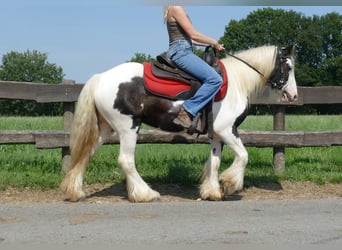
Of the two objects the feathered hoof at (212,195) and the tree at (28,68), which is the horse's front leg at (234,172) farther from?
the tree at (28,68)

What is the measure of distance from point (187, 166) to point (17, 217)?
3.73 meters

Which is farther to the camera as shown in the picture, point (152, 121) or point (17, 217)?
point (152, 121)

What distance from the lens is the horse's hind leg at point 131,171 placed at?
22.0 ft

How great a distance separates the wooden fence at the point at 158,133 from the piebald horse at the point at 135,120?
3.78 ft

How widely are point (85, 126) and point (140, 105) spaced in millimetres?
747

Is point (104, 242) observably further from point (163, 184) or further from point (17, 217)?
point (163, 184)

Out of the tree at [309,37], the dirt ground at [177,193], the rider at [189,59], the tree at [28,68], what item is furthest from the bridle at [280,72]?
the tree at [28,68]

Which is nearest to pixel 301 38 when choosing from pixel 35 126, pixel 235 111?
pixel 35 126

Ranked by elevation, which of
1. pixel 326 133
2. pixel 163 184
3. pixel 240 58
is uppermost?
pixel 240 58

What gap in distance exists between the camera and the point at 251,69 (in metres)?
7.33

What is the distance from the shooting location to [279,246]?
14.3 ft

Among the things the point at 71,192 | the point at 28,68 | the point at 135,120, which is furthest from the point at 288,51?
the point at 28,68

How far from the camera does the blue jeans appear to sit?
6.72 meters

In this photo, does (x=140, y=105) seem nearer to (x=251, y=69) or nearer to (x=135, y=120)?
(x=135, y=120)
